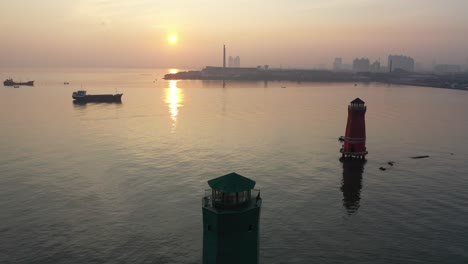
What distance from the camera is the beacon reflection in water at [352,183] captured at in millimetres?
40625

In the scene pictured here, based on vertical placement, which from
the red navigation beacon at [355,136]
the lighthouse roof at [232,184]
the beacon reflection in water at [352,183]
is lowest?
the beacon reflection in water at [352,183]

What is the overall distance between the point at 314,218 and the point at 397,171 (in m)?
21.2

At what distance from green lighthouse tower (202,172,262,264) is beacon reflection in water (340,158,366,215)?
24.2 meters

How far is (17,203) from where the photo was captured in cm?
3925

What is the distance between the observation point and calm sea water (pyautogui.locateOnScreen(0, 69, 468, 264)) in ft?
→ 101

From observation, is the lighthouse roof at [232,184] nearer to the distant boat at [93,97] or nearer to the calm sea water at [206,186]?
the calm sea water at [206,186]

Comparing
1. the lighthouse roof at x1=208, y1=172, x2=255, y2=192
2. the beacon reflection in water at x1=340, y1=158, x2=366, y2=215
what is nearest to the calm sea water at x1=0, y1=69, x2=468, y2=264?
the beacon reflection in water at x1=340, y1=158, x2=366, y2=215

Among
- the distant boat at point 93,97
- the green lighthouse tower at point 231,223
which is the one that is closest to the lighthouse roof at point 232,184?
the green lighthouse tower at point 231,223

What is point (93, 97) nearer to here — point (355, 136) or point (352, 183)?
point (355, 136)

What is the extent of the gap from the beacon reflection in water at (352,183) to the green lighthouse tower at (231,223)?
24.2 m

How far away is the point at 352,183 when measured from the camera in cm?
4788

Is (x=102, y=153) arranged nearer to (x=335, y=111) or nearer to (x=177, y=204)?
(x=177, y=204)

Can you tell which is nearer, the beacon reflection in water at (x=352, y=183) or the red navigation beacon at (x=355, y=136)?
the beacon reflection in water at (x=352, y=183)

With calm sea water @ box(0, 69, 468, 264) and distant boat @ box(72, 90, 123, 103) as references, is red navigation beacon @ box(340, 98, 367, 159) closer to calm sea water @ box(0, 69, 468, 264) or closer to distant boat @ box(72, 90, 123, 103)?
calm sea water @ box(0, 69, 468, 264)
